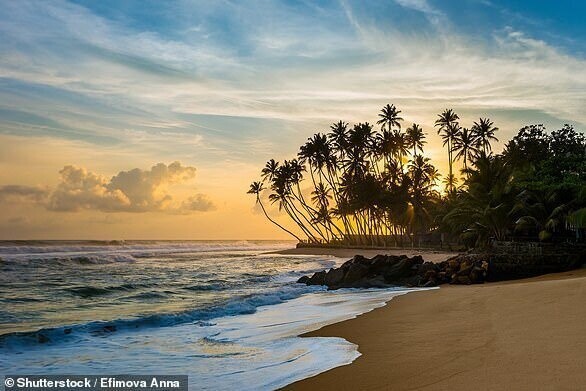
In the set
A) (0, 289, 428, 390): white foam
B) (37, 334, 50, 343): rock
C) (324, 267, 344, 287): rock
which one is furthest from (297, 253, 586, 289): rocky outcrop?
(37, 334, 50, 343): rock

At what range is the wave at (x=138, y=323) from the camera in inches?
381

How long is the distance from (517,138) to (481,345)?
154 feet

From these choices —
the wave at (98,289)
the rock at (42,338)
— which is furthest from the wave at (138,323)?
the wave at (98,289)

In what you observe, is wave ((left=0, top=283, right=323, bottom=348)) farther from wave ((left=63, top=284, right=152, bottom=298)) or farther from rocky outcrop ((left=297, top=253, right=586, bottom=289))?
wave ((left=63, top=284, right=152, bottom=298))

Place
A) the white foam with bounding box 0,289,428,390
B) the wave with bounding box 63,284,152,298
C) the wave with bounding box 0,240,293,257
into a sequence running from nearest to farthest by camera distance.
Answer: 1. the white foam with bounding box 0,289,428,390
2. the wave with bounding box 63,284,152,298
3. the wave with bounding box 0,240,293,257

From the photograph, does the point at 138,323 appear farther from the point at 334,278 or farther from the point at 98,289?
the point at 334,278

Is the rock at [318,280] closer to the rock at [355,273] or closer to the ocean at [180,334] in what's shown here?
the rock at [355,273]

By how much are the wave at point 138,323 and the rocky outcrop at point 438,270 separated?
17.4 ft

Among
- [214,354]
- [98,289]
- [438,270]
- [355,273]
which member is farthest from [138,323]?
[438,270]

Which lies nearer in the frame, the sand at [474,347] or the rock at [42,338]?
the sand at [474,347]

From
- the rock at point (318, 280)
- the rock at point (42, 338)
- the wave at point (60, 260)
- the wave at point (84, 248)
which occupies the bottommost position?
the wave at point (84, 248)

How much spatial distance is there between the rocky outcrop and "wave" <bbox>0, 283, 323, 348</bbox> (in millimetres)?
5317

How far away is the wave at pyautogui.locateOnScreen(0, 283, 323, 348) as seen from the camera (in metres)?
9.68

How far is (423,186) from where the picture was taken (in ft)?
227
